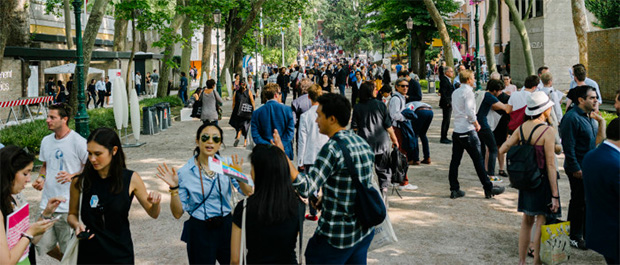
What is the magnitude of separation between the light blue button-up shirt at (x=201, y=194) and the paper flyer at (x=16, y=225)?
118 cm

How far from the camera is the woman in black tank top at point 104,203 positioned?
421cm

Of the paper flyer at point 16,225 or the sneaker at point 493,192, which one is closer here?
the paper flyer at point 16,225

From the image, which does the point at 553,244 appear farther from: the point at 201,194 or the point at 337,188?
the point at 201,194

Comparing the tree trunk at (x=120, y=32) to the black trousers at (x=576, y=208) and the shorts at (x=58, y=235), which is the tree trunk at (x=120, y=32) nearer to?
the shorts at (x=58, y=235)

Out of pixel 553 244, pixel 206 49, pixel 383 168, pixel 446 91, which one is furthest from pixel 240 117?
pixel 206 49

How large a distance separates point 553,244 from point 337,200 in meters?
2.66

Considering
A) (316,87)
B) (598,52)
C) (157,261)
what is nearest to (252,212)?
(157,261)

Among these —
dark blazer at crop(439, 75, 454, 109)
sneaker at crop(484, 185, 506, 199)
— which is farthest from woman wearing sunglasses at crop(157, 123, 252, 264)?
dark blazer at crop(439, 75, 454, 109)

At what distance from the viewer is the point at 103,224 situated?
13.8 ft

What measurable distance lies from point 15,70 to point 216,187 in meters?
25.7

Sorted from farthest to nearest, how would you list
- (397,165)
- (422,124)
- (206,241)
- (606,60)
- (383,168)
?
(606,60) → (422,124) → (397,165) → (383,168) → (206,241)

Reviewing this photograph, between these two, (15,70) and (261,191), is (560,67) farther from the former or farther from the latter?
(261,191)

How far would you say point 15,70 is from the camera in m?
27.6

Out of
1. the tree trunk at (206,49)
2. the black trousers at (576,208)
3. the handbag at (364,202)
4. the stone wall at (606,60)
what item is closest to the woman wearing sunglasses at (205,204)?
the handbag at (364,202)
